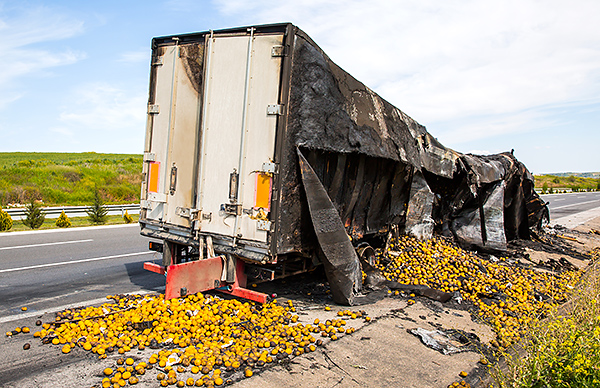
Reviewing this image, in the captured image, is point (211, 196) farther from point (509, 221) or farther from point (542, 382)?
point (509, 221)

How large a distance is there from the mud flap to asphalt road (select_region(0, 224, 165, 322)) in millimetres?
2984

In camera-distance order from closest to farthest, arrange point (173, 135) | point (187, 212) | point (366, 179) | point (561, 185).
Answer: point (187, 212) < point (173, 135) < point (366, 179) < point (561, 185)

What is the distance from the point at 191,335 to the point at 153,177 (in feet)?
8.93

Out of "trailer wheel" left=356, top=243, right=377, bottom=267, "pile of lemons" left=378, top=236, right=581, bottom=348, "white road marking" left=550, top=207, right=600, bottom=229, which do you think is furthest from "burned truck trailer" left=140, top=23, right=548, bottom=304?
"white road marking" left=550, top=207, right=600, bottom=229

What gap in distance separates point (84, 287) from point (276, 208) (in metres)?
3.76

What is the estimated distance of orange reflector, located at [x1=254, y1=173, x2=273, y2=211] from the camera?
16.1 ft

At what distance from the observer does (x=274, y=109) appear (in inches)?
191

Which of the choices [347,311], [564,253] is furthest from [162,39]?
[564,253]

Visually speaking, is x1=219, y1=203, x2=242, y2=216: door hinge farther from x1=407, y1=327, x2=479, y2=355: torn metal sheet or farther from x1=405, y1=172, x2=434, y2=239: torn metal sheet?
x1=405, y1=172, x2=434, y2=239: torn metal sheet

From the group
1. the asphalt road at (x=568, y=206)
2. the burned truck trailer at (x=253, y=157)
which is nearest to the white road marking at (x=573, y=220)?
the asphalt road at (x=568, y=206)

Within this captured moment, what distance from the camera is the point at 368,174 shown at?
22.8 feet

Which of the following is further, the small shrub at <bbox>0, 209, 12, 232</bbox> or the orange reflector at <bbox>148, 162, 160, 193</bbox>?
the small shrub at <bbox>0, 209, 12, 232</bbox>

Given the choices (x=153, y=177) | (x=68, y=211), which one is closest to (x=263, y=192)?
(x=153, y=177)

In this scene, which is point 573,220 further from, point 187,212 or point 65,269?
point 65,269
